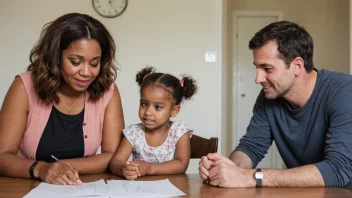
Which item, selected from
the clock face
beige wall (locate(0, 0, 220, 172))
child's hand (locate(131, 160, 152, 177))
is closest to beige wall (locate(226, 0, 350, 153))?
beige wall (locate(0, 0, 220, 172))

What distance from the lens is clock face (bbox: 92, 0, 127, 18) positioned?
172 inches

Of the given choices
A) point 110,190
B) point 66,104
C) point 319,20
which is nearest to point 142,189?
point 110,190

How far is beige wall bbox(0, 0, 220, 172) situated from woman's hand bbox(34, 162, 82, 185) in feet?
9.61

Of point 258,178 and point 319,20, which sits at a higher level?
point 319,20

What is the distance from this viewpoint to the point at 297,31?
1771mm

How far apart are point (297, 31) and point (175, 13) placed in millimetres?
2742

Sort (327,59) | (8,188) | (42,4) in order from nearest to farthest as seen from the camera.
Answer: (8,188) → (42,4) → (327,59)

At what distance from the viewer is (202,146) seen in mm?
2018

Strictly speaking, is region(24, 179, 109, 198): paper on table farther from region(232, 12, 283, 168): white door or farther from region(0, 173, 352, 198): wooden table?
region(232, 12, 283, 168): white door

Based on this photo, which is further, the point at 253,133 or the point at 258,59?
the point at 253,133

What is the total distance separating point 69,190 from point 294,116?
0.96 metres

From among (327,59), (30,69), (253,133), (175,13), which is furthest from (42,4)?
(327,59)

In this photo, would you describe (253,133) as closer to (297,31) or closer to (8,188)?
(297,31)

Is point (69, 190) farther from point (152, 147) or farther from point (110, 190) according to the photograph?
point (152, 147)
